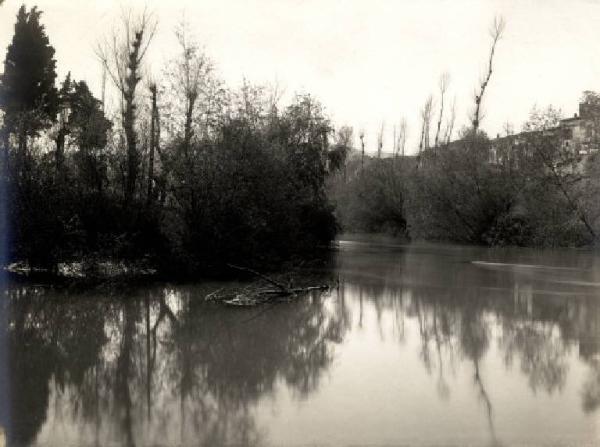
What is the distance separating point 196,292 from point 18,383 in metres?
9.47

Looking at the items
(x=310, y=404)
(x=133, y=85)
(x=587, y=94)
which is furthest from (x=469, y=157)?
(x=310, y=404)

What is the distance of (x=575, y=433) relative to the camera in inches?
274

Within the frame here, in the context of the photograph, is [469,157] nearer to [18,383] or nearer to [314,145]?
[314,145]

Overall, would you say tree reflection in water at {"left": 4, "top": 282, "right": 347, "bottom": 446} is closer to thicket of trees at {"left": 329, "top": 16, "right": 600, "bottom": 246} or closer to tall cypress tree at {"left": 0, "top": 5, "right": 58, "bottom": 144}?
tall cypress tree at {"left": 0, "top": 5, "right": 58, "bottom": 144}

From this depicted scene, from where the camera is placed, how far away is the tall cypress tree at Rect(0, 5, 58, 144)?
32.8 metres

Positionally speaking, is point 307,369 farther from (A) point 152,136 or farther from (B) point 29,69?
(B) point 29,69

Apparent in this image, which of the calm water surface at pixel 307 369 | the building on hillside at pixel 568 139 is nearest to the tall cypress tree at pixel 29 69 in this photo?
the calm water surface at pixel 307 369

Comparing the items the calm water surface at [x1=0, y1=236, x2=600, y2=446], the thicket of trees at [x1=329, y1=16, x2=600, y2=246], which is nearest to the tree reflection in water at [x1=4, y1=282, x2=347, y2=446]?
the calm water surface at [x1=0, y1=236, x2=600, y2=446]

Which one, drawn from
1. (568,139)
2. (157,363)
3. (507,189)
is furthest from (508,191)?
(157,363)

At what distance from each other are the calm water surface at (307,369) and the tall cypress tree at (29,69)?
1813 cm

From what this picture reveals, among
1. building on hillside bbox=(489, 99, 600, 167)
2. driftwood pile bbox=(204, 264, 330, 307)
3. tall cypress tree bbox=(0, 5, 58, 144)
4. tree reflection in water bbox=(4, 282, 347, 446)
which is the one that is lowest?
tree reflection in water bbox=(4, 282, 347, 446)

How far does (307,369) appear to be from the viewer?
9992mm

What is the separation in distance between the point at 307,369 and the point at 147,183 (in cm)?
1674

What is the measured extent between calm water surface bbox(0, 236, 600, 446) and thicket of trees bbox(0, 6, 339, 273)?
3.93 meters
